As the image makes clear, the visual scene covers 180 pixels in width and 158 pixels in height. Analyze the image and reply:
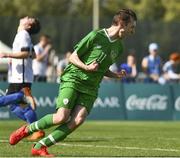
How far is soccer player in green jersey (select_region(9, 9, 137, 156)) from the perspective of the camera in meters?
12.6

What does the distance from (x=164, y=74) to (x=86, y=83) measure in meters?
19.3

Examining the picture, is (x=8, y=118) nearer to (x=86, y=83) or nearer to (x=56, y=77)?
Answer: (x=56, y=77)

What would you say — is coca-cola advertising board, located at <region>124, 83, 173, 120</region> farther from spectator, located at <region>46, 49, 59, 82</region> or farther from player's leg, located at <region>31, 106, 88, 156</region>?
player's leg, located at <region>31, 106, 88, 156</region>

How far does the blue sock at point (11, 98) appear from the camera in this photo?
15508 mm

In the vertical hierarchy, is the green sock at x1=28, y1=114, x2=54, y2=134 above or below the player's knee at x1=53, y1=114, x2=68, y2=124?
below

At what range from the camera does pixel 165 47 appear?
39.0 metres

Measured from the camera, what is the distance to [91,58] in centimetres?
1278

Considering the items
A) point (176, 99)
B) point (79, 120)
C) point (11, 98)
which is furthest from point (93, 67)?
point (176, 99)

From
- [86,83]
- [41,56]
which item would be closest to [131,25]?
[86,83]

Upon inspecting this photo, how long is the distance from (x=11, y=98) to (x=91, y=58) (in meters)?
3.17

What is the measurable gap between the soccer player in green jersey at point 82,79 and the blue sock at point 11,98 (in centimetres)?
270

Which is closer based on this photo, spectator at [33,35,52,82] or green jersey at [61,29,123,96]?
green jersey at [61,29,123,96]

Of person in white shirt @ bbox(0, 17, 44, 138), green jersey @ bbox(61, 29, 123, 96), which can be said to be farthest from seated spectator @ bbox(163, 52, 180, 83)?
green jersey @ bbox(61, 29, 123, 96)

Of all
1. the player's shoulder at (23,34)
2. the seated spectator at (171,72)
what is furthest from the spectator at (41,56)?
the player's shoulder at (23,34)
